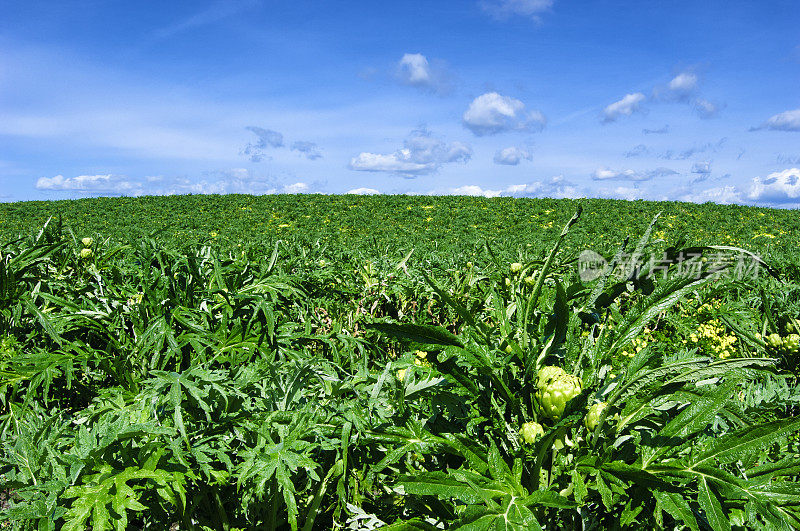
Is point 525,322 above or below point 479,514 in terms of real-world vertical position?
above

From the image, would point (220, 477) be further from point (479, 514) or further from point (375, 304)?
point (375, 304)

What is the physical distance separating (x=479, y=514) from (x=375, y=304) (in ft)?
7.51

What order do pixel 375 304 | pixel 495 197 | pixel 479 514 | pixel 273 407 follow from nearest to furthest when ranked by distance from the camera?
pixel 479 514, pixel 273 407, pixel 375 304, pixel 495 197

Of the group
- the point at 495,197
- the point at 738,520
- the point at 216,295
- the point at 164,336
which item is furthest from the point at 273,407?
the point at 495,197

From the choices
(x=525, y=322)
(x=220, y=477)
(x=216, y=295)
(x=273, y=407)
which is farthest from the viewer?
(x=216, y=295)

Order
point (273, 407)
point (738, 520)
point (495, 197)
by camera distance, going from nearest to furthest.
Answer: point (738, 520) → point (273, 407) → point (495, 197)

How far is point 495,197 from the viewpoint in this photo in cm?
3052

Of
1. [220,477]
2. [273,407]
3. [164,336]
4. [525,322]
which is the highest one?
[525,322]

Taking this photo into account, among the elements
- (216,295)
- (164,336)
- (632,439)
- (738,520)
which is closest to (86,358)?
(164,336)

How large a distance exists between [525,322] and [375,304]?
196 centimetres

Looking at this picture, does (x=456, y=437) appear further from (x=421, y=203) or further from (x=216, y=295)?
(x=421, y=203)

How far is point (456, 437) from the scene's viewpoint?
4.23 feet

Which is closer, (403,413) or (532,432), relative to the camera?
(532,432)

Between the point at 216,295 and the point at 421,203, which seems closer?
the point at 216,295
